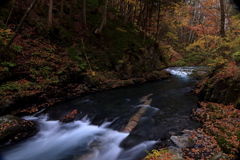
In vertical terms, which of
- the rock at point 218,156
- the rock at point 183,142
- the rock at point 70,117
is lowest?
the rock at point 70,117

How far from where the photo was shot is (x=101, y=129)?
732 cm

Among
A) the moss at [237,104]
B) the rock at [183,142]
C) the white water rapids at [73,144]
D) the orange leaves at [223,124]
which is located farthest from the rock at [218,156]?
the moss at [237,104]

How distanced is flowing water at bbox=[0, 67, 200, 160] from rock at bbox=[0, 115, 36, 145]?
0.31 meters

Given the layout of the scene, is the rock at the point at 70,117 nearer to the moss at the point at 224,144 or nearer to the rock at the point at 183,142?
the rock at the point at 183,142

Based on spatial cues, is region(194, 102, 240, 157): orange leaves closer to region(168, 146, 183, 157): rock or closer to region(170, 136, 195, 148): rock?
region(170, 136, 195, 148): rock

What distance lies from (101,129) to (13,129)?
376 cm

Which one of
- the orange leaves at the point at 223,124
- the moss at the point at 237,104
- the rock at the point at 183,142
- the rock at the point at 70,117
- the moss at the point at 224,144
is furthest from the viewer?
the rock at the point at 70,117

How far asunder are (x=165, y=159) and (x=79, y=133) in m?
4.46

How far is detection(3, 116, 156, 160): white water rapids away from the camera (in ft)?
18.3

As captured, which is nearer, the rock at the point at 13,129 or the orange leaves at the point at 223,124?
the orange leaves at the point at 223,124

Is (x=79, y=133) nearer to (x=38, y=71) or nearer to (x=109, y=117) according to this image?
(x=109, y=117)

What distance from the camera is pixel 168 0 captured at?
17844 millimetres

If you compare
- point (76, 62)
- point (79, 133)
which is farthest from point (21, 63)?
point (79, 133)

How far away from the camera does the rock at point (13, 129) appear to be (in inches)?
231
